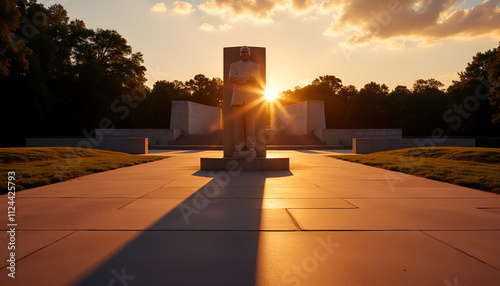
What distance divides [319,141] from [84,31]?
34.6m

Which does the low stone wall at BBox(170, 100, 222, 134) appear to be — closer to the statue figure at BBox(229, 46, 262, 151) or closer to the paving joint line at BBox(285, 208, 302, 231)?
the statue figure at BBox(229, 46, 262, 151)

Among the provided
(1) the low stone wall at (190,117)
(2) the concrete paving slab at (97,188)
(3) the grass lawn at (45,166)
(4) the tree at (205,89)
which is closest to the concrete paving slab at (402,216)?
(2) the concrete paving slab at (97,188)

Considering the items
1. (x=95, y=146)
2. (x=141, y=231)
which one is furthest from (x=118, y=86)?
(x=141, y=231)

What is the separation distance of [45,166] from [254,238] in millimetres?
9174

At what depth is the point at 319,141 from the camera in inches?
1250

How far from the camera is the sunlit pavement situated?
2.33 meters

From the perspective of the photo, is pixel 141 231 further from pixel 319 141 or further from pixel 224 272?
pixel 319 141

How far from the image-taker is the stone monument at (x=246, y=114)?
33.5 feet

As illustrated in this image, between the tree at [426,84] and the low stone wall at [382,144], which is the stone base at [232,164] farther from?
the tree at [426,84]

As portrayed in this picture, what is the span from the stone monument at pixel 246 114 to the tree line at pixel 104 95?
757 inches

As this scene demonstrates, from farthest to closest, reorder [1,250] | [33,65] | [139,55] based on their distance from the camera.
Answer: [139,55] < [33,65] < [1,250]

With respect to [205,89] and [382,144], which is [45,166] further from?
[205,89]

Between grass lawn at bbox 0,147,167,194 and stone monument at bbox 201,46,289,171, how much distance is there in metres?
3.65

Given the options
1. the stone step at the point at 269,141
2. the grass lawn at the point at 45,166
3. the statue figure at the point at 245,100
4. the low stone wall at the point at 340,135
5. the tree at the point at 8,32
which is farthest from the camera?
the low stone wall at the point at 340,135
